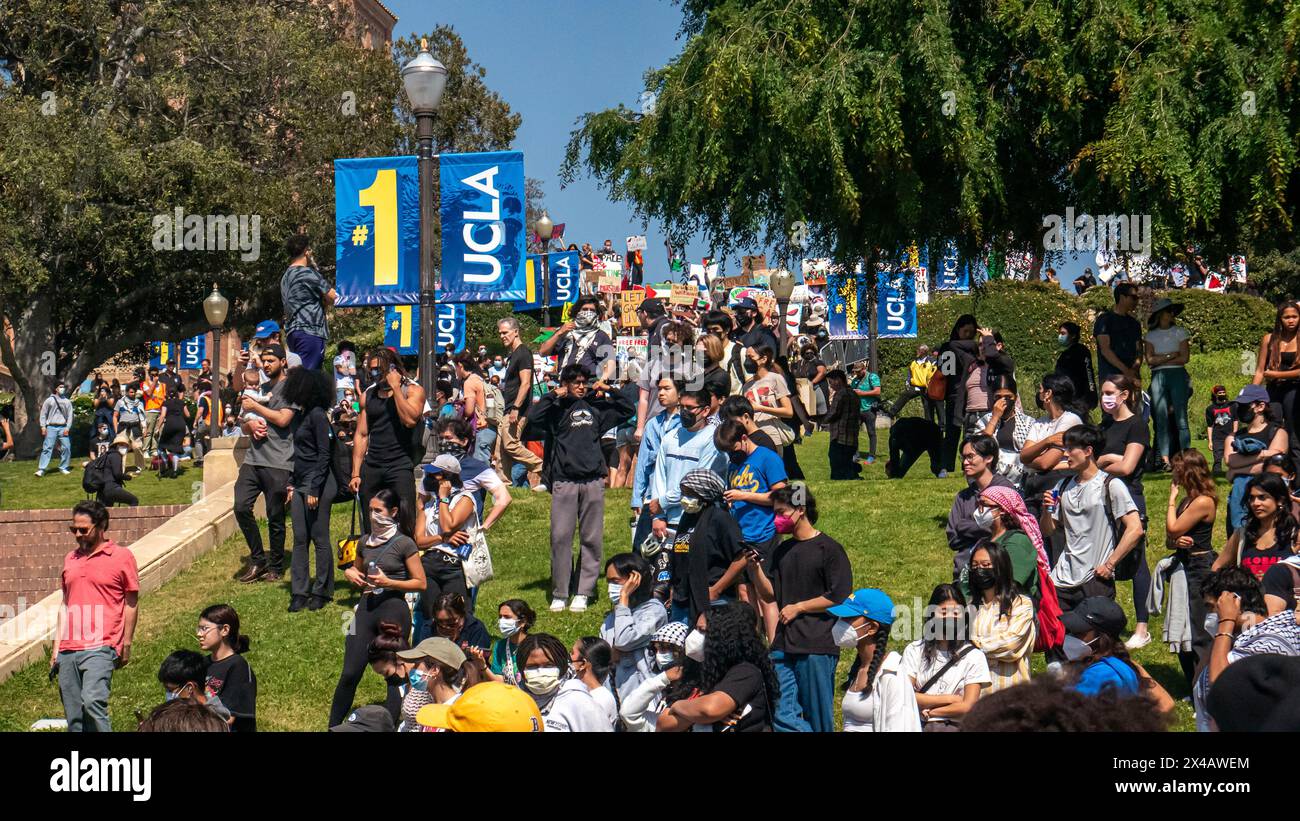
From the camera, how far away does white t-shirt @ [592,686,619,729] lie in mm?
8109

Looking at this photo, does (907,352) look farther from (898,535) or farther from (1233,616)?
(1233,616)

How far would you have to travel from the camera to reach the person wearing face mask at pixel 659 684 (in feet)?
26.6

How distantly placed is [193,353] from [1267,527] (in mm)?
35683

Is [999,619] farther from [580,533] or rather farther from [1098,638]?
[580,533]

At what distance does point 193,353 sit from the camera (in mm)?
40906

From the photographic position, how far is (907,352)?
3612 centimetres

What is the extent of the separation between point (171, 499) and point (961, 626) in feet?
53.7

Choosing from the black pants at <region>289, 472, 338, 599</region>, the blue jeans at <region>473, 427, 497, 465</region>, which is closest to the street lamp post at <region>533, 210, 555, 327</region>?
the blue jeans at <region>473, 427, 497, 465</region>

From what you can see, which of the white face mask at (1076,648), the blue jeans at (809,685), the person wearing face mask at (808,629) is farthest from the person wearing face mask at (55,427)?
the white face mask at (1076,648)

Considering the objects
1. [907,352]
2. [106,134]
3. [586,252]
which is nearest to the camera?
[106,134]

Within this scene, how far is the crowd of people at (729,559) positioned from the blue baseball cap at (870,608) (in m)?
0.02

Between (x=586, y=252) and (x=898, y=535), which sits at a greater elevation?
(x=586, y=252)

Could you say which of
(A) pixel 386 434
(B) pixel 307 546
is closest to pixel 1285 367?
(A) pixel 386 434
